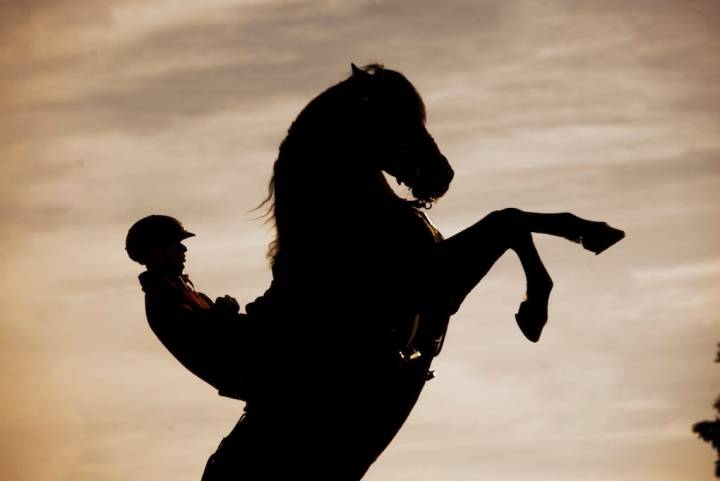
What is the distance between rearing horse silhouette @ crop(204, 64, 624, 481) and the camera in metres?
10.4

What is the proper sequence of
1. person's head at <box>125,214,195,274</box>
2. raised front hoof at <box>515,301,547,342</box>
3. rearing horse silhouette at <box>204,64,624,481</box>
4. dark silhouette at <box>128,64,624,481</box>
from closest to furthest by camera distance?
1. raised front hoof at <box>515,301,547,342</box>
2. rearing horse silhouette at <box>204,64,624,481</box>
3. dark silhouette at <box>128,64,624,481</box>
4. person's head at <box>125,214,195,274</box>

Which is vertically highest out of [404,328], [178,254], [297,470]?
[178,254]

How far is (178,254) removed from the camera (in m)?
11.3

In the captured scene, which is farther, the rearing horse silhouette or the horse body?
the horse body

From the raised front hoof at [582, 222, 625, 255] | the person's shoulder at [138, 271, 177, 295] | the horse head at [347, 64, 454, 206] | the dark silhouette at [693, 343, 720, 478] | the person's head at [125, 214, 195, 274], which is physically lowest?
the raised front hoof at [582, 222, 625, 255]

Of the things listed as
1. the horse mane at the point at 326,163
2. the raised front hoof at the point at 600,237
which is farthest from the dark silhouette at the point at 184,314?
the raised front hoof at the point at 600,237

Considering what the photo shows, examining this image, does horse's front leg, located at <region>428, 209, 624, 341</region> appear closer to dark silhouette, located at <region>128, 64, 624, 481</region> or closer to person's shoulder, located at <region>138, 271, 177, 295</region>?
dark silhouette, located at <region>128, 64, 624, 481</region>

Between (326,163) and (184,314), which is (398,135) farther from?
(184,314)

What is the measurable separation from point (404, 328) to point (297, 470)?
1190 millimetres

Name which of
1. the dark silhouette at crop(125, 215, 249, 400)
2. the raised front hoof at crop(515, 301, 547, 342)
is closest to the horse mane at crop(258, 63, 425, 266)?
the dark silhouette at crop(125, 215, 249, 400)

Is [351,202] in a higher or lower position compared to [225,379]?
higher

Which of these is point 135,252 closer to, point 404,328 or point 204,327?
point 204,327

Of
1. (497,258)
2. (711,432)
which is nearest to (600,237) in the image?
(497,258)

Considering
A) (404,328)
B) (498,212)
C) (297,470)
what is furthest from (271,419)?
(498,212)
